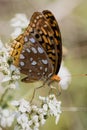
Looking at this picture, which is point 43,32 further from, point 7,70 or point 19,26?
point 19,26

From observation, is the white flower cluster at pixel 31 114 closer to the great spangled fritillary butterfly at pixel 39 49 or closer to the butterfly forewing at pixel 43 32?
the great spangled fritillary butterfly at pixel 39 49

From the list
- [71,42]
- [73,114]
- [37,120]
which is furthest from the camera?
[71,42]

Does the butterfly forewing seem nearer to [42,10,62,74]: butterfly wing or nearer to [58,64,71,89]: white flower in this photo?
[42,10,62,74]: butterfly wing

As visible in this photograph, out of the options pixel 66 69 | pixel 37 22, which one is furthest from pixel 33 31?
pixel 66 69

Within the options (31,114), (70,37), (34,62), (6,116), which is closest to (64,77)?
(70,37)

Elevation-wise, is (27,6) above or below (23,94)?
above

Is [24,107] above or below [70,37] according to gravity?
below

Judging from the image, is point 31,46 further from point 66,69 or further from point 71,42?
point 71,42

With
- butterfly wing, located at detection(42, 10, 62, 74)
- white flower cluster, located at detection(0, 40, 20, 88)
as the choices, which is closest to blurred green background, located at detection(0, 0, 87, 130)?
white flower cluster, located at detection(0, 40, 20, 88)
